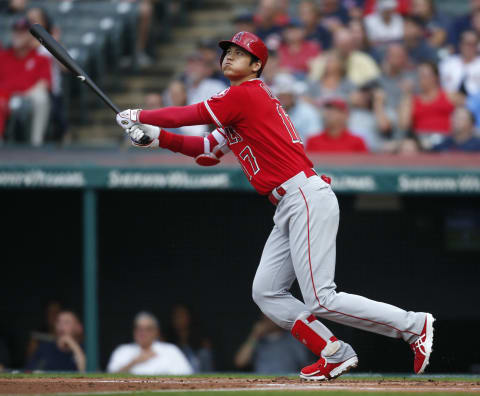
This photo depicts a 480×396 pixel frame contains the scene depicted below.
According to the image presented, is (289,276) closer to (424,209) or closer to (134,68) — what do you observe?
(424,209)

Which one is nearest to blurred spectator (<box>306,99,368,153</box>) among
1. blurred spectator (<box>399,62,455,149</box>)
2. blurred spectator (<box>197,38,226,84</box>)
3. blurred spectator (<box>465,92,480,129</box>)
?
blurred spectator (<box>399,62,455,149</box>)

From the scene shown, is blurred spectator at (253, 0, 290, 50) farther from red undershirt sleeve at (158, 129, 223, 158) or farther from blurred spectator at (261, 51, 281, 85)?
red undershirt sleeve at (158, 129, 223, 158)

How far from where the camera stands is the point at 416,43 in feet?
32.2

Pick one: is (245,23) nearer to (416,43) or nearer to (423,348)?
(416,43)

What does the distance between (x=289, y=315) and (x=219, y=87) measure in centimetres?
446

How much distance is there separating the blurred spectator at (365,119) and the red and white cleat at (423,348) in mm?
3777

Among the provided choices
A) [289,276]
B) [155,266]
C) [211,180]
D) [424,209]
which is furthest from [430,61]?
[289,276]

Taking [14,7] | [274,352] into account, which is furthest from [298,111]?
[14,7]

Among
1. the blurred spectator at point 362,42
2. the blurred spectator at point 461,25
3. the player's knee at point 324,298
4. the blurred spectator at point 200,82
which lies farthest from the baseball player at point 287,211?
the blurred spectator at point 461,25

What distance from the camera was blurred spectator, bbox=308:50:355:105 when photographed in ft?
30.5

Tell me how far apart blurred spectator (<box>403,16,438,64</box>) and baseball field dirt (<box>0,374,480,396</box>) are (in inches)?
178

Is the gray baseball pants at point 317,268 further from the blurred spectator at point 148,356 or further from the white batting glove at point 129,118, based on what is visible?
the blurred spectator at point 148,356

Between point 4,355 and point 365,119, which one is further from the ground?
point 365,119

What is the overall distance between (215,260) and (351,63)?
7.56 ft
